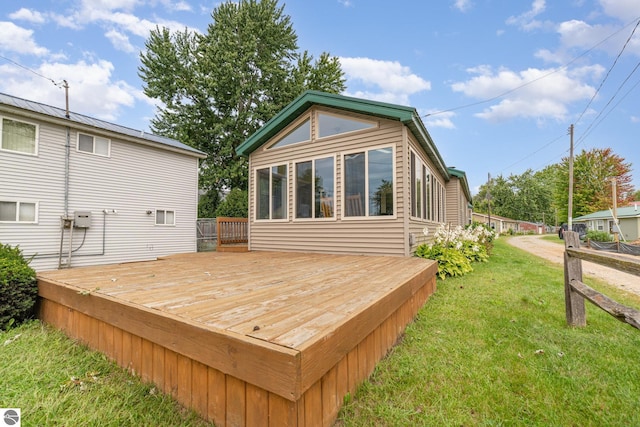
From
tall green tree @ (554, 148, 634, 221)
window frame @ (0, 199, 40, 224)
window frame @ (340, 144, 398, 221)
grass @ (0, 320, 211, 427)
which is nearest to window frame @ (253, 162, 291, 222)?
window frame @ (340, 144, 398, 221)

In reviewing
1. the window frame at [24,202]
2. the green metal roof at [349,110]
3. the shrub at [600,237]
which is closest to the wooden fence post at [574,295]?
the green metal roof at [349,110]

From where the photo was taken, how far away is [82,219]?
8.22 metres

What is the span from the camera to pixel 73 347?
229cm

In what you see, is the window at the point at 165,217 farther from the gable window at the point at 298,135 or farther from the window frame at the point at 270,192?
the gable window at the point at 298,135

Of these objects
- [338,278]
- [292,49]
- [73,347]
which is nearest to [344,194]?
[338,278]

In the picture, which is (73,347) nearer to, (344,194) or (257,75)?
(344,194)

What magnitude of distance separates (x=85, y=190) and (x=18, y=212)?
157 centimetres

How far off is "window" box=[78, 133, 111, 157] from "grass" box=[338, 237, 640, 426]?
10487 mm

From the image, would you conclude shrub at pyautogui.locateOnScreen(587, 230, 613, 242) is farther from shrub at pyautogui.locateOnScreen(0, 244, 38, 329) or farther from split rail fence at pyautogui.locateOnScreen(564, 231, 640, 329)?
shrub at pyautogui.locateOnScreen(0, 244, 38, 329)

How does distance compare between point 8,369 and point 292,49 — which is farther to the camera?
point 292,49

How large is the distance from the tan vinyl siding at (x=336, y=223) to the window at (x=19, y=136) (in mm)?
6046

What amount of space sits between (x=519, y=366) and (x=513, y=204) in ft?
170

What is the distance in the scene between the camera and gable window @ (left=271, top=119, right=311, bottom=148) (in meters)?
6.54

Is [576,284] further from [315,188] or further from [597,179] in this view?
[597,179]
